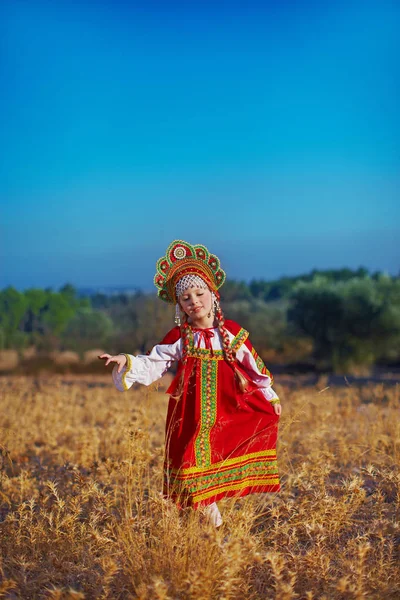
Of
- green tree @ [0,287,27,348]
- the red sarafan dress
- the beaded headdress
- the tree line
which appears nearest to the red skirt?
the red sarafan dress

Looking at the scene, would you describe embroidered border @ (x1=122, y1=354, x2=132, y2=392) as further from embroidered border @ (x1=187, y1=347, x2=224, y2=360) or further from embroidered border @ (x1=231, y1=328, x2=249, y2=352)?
embroidered border @ (x1=231, y1=328, x2=249, y2=352)

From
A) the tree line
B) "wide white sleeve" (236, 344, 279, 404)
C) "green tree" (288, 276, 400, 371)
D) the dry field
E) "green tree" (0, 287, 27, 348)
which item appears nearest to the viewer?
the dry field

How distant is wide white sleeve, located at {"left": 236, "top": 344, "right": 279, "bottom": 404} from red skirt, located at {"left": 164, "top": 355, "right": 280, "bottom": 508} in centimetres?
4

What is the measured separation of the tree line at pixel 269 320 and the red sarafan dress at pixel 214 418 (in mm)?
13577

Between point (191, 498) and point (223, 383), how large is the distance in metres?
0.74

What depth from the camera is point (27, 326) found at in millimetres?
20047

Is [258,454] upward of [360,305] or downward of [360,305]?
downward

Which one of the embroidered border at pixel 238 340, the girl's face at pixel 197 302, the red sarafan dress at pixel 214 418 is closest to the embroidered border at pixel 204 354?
the red sarafan dress at pixel 214 418

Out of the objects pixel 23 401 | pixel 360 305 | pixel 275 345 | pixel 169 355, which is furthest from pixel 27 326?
pixel 169 355

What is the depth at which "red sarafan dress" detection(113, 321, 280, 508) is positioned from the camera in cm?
377

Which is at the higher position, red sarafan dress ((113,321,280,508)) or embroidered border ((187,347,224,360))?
embroidered border ((187,347,224,360))

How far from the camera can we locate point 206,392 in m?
3.93

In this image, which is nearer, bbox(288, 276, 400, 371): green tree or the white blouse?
the white blouse

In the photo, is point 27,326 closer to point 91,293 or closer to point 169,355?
point 91,293
